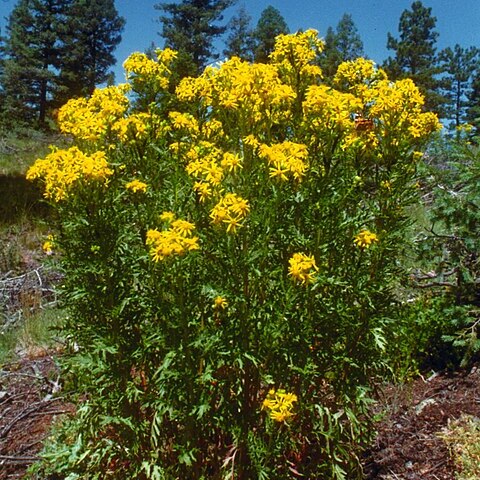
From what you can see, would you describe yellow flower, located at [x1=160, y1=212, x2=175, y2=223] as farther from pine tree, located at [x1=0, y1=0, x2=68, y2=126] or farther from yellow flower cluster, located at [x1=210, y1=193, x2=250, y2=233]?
pine tree, located at [x1=0, y1=0, x2=68, y2=126]

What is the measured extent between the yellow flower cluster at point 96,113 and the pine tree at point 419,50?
24594 millimetres

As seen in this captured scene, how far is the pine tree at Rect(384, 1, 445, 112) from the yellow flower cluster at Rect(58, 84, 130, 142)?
24.6m

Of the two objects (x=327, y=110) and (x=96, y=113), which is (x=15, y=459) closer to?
(x=96, y=113)

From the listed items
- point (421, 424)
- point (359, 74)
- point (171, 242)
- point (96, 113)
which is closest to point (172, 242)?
point (171, 242)

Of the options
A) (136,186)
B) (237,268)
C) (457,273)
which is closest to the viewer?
(237,268)

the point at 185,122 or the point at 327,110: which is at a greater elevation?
the point at 327,110

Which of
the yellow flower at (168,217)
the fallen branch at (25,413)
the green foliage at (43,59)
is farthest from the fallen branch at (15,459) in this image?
the green foliage at (43,59)

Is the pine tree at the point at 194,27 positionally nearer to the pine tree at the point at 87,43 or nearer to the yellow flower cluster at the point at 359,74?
the pine tree at the point at 87,43

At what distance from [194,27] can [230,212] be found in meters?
24.0

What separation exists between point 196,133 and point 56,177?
31.9 inches

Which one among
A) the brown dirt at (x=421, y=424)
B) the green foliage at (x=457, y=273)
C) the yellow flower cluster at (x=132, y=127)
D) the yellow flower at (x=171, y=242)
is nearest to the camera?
the yellow flower at (x=171, y=242)

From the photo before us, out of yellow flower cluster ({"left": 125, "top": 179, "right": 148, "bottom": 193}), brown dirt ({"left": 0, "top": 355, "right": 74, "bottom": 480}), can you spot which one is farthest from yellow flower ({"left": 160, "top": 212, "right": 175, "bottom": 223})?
brown dirt ({"left": 0, "top": 355, "right": 74, "bottom": 480})

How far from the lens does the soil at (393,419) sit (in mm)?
3117

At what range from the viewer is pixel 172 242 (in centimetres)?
199
